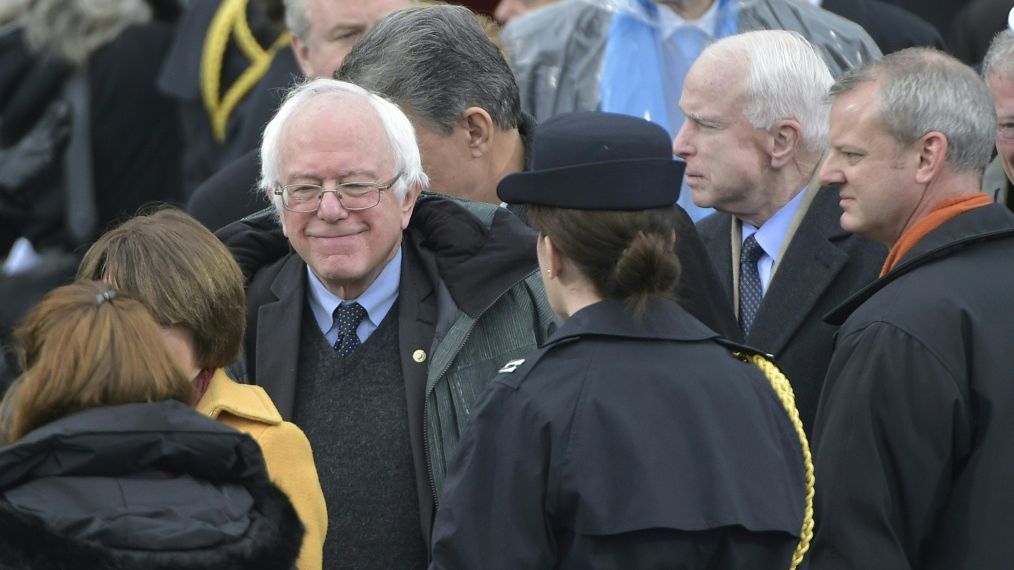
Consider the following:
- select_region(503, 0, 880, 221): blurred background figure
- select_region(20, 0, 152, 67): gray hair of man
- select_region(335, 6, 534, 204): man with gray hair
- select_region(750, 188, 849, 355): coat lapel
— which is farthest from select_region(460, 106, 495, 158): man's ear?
select_region(20, 0, 152, 67): gray hair of man

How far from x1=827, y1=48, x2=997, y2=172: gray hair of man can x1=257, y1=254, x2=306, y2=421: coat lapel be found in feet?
5.03


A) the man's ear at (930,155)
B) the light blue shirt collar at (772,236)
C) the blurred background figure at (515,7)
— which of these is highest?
the man's ear at (930,155)

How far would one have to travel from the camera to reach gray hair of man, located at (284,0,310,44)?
5758mm

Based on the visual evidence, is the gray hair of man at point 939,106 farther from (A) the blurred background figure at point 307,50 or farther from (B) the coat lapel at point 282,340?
(A) the blurred background figure at point 307,50

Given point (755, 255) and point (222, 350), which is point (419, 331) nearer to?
point (222, 350)

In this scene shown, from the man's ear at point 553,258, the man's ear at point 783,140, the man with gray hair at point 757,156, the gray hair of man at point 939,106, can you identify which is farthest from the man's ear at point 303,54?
the man's ear at point 553,258

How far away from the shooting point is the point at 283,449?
11.8ft

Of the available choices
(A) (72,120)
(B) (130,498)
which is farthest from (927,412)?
(A) (72,120)

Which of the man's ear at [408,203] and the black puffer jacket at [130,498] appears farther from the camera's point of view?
the man's ear at [408,203]

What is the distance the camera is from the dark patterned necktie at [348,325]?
13.8 ft

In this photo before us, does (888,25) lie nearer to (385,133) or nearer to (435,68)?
(435,68)

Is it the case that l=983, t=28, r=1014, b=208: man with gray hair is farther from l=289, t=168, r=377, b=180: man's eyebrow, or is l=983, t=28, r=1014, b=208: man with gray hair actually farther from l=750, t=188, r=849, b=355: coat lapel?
l=289, t=168, r=377, b=180: man's eyebrow

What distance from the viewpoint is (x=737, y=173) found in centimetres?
507

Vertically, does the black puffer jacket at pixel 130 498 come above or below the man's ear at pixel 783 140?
above
